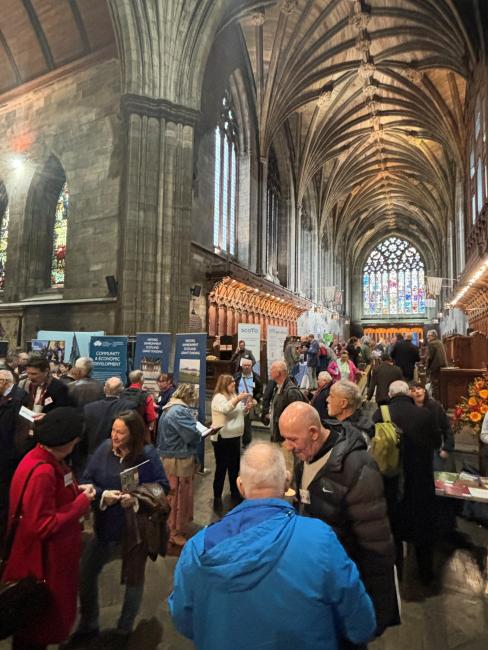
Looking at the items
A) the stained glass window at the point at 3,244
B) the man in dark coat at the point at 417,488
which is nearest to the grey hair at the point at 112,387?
the man in dark coat at the point at 417,488

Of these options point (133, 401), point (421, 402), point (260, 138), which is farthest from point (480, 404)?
point (260, 138)

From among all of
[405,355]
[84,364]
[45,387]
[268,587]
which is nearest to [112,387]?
[45,387]

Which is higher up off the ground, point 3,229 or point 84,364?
point 3,229

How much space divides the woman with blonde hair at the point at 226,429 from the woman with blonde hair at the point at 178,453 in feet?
2.01

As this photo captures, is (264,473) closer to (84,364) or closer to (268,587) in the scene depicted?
(268,587)

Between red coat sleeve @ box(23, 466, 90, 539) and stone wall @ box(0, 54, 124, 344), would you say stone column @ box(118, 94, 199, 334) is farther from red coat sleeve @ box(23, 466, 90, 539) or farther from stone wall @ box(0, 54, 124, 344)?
red coat sleeve @ box(23, 466, 90, 539)

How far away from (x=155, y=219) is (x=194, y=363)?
5.69 meters

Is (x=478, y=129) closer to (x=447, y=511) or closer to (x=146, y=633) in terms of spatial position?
(x=447, y=511)

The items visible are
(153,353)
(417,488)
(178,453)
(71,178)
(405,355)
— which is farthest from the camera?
(71,178)

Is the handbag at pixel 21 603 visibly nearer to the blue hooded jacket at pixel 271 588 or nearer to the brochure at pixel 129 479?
the brochure at pixel 129 479

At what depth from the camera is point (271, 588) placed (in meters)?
1.09

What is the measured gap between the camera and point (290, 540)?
45.1 inches

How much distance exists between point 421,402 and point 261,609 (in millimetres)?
3424

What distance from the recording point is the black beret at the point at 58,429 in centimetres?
200
